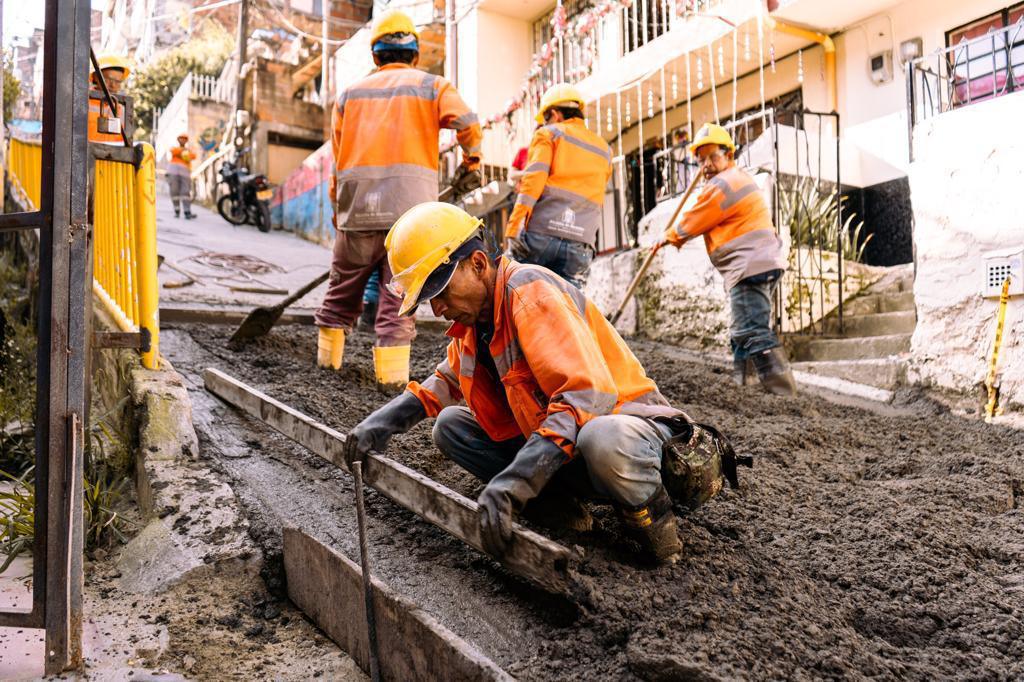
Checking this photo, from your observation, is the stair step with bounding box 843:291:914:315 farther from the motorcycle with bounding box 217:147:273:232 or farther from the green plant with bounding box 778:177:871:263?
the motorcycle with bounding box 217:147:273:232

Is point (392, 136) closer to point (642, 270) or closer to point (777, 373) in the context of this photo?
point (777, 373)

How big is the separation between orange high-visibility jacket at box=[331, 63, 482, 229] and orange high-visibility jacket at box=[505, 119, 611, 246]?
81 cm

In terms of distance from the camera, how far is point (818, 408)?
4.50 meters

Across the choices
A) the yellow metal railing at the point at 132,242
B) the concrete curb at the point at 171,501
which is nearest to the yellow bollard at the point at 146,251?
the yellow metal railing at the point at 132,242

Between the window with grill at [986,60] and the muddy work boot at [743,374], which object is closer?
the muddy work boot at [743,374]

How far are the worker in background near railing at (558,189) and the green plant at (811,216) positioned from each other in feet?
6.70

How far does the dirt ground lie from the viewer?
1.72m

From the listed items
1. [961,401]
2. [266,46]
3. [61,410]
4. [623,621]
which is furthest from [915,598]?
[266,46]

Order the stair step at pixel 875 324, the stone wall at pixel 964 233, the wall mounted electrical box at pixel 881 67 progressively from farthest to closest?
the wall mounted electrical box at pixel 881 67, the stair step at pixel 875 324, the stone wall at pixel 964 233

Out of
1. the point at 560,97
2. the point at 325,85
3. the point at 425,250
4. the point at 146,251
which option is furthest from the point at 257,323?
the point at 325,85

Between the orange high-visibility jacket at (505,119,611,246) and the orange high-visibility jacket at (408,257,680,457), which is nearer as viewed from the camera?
the orange high-visibility jacket at (408,257,680,457)

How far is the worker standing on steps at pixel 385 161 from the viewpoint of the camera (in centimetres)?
385

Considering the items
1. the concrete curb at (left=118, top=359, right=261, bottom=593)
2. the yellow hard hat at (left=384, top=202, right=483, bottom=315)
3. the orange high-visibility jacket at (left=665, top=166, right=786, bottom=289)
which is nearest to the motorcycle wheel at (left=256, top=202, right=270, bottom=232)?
the orange high-visibility jacket at (left=665, top=166, right=786, bottom=289)

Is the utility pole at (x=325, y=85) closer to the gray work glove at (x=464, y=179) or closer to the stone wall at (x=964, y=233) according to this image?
the gray work glove at (x=464, y=179)
